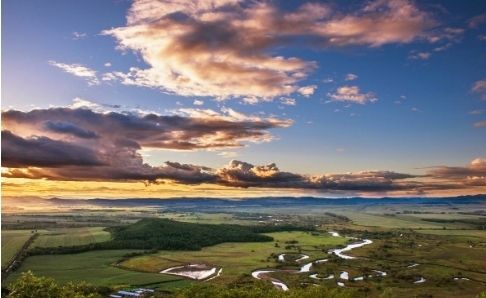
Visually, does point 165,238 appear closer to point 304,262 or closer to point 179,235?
point 179,235

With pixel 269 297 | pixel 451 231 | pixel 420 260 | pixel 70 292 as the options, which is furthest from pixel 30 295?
pixel 451 231

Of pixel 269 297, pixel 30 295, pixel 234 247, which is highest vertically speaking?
pixel 30 295

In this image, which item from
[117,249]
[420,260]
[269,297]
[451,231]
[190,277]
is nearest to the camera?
[269,297]

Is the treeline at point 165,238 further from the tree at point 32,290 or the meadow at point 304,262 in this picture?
the tree at point 32,290

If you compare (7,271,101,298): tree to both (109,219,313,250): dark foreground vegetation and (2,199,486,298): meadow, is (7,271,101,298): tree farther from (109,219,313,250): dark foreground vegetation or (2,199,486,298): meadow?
(109,219,313,250): dark foreground vegetation

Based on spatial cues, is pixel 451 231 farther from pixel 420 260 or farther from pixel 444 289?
A: pixel 444 289

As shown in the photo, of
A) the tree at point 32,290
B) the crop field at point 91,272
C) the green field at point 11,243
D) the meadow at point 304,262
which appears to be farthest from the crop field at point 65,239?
the tree at point 32,290

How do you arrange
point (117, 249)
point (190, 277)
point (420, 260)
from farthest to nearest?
point (117, 249) → point (420, 260) → point (190, 277)
